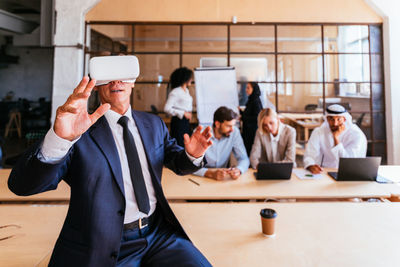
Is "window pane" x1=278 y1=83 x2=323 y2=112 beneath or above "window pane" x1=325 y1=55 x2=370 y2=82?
beneath

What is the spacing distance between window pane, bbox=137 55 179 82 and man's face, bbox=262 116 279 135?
2478 millimetres

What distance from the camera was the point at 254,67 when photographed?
15.3 feet

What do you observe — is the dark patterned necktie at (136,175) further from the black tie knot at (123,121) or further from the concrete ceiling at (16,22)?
the concrete ceiling at (16,22)

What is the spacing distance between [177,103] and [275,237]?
2.78 m

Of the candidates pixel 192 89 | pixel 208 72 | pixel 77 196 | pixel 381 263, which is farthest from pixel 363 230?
pixel 192 89

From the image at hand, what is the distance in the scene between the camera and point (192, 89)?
4.69 metres

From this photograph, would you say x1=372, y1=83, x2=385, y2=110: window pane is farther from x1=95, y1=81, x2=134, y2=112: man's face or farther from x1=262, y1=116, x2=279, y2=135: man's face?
x1=95, y1=81, x2=134, y2=112: man's face

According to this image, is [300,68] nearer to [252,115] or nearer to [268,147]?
[252,115]

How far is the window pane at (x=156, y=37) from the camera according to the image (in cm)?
454

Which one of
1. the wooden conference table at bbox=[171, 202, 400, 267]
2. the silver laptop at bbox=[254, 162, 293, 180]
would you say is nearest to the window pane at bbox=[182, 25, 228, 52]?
the silver laptop at bbox=[254, 162, 293, 180]

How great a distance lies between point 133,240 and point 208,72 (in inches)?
131

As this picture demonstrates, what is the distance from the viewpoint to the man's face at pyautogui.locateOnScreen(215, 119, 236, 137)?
2.50 m

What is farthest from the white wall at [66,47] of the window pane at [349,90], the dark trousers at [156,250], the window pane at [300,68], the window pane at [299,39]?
the window pane at [349,90]

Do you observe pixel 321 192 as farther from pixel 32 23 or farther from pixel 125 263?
pixel 32 23
